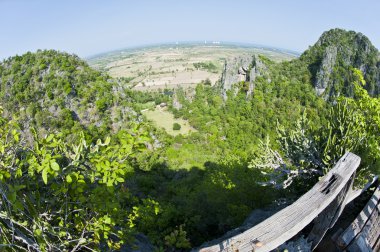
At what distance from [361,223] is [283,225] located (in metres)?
3.79

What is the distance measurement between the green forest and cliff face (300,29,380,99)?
12.3 inches

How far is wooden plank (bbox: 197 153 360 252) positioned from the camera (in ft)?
13.8

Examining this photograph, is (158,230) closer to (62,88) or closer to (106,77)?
(62,88)

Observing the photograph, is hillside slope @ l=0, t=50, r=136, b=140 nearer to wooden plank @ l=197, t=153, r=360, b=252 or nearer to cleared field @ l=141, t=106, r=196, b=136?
cleared field @ l=141, t=106, r=196, b=136

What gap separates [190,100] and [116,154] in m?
79.3

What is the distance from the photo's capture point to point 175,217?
18891mm

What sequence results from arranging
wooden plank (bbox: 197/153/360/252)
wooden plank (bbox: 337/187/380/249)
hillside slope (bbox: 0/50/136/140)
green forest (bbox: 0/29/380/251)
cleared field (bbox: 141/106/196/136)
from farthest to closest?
cleared field (bbox: 141/106/196/136)
hillside slope (bbox: 0/50/136/140)
wooden plank (bbox: 337/187/380/249)
wooden plank (bbox: 197/153/360/252)
green forest (bbox: 0/29/380/251)

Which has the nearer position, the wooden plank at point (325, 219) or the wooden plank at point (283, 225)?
the wooden plank at point (283, 225)

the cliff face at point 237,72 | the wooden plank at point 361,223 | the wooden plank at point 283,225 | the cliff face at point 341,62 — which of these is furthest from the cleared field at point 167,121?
the wooden plank at point 283,225

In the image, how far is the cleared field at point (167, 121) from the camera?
65500 millimetres

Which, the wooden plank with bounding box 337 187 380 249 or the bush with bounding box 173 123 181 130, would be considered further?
the bush with bounding box 173 123 181 130

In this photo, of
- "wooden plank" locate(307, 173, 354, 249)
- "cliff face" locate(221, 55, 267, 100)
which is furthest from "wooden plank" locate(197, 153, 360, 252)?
"cliff face" locate(221, 55, 267, 100)

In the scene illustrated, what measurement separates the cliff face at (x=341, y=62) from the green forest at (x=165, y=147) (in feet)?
1.02

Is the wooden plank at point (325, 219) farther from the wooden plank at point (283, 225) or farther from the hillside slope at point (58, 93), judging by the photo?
the hillside slope at point (58, 93)
